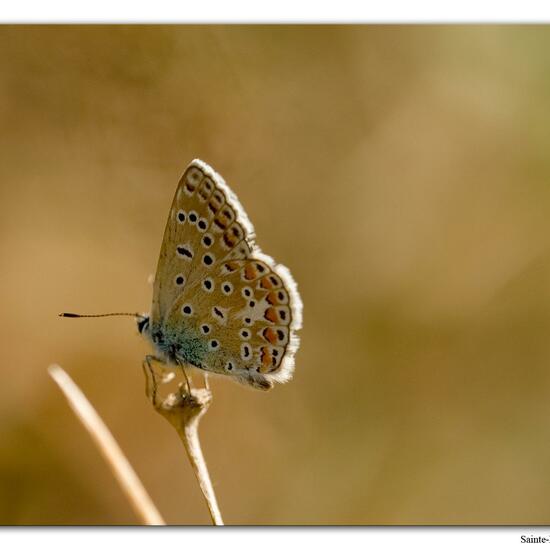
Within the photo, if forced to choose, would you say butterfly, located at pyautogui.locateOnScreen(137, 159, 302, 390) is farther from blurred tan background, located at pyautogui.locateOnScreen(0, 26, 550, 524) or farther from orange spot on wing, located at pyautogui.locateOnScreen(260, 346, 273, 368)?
blurred tan background, located at pyautogui.locateOnScreen(0, 26, 550, 524)

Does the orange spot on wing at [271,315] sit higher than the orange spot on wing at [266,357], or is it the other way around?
the orange spot on wing at [271,315]

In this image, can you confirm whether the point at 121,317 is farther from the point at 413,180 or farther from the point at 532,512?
the point at 532,512

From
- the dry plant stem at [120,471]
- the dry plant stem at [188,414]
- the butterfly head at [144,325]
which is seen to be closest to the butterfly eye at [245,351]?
the butterfly head at [144,325]

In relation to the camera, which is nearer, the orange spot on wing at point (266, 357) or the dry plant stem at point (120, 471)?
the dry plant stem at point (120, 471)

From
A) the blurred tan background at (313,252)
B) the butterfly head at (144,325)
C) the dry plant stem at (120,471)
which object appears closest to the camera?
the dry plant stem at (120,471)

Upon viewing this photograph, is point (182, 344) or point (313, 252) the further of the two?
A: point (313, 252)

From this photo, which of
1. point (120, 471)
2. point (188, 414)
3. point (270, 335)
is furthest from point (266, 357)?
point (120, 471)

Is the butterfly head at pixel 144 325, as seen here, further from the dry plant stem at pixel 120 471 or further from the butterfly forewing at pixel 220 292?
the dry plant stem at pixel 120 471

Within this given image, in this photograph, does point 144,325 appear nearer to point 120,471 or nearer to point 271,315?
point 271,315

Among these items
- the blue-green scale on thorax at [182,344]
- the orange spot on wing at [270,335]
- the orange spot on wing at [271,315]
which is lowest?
the blue-green scale on thorax at [182,344]
